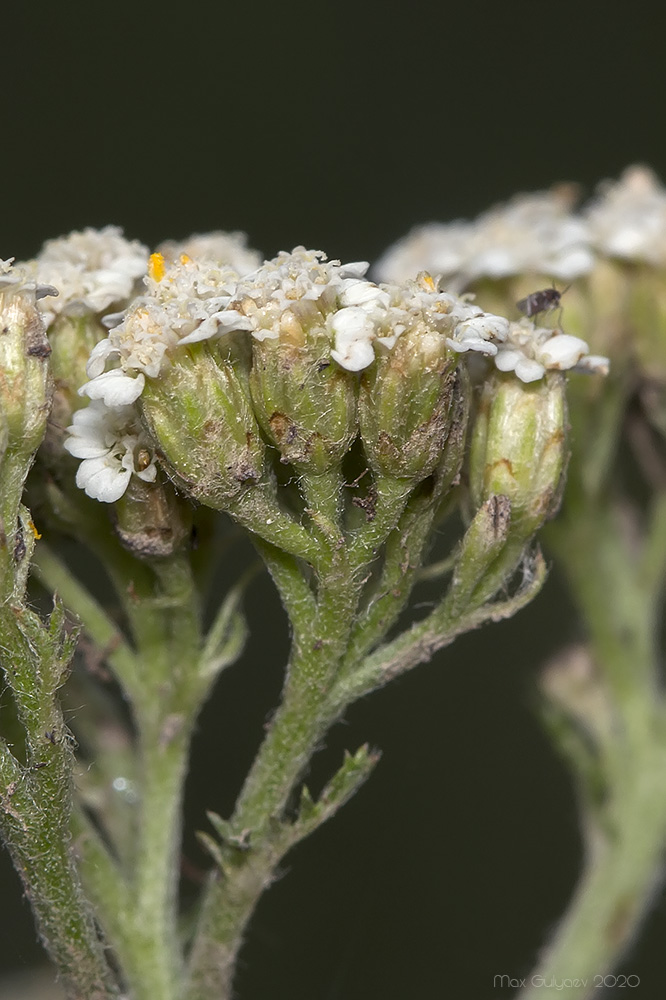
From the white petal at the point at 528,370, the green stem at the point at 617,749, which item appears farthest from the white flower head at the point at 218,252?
the green stem at the point at 617,749

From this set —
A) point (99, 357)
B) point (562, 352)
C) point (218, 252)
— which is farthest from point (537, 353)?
point (99, 357)

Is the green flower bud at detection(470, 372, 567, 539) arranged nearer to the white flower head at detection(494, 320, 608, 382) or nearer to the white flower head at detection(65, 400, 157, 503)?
the white flower head at detection(494, 320, 608, 382)

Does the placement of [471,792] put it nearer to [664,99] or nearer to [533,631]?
[533,631]

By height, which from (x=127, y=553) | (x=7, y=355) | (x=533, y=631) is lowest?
(x=127, y=553)

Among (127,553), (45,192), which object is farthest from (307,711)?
(45,192)

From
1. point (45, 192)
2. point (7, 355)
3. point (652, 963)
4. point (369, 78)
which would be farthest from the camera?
point (369, 78)
